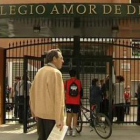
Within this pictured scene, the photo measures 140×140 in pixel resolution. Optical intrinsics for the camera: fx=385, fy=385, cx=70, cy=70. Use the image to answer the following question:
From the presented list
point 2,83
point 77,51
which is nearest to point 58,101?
point 77,51

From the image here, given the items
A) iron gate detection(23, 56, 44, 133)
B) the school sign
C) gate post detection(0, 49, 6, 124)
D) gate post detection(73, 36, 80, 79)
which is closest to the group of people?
the school sign

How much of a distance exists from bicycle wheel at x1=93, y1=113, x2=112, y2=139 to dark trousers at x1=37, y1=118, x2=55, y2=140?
15.7 ft

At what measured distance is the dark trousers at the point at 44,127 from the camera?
5.76 meters

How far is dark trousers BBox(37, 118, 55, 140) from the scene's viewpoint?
5.76 meters

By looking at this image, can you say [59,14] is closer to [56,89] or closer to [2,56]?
[2,56]

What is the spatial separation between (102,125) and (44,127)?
505 cm

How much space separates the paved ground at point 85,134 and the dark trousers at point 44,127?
15.1ft

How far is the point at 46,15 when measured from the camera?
10375 mm

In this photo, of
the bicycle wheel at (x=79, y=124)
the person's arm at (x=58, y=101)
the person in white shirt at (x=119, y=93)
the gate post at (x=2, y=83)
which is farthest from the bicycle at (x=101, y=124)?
the person's arm at (x=58, y=101)

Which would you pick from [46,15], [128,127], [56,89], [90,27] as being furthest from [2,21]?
[56,89]

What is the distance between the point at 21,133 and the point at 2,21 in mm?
3387

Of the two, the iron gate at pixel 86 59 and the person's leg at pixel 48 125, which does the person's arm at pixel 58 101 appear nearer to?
the person's leg at pixel 48 125

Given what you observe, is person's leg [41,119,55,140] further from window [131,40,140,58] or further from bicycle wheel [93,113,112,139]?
window [131,40,140,58]

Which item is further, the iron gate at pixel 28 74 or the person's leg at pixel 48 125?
the iron gate at pixel 28 74
